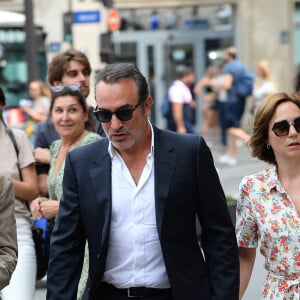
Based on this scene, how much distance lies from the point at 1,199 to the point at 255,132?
4.52 ft

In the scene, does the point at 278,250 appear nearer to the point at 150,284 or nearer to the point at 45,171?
the point at 150,284

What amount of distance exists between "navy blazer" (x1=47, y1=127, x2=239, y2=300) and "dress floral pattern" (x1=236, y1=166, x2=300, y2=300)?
407 millimetres

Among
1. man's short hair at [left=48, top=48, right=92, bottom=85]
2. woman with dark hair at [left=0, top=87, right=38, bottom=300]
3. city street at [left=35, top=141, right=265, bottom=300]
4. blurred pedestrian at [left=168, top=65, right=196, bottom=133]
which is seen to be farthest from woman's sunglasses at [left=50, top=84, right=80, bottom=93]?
blurred pedestrian at [left=168, top=65, right=196, bottom=133]

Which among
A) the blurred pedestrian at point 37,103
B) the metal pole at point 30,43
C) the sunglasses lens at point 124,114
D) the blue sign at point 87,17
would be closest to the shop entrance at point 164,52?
the blue sign at point 87,17

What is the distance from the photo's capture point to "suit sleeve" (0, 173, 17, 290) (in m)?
3.83

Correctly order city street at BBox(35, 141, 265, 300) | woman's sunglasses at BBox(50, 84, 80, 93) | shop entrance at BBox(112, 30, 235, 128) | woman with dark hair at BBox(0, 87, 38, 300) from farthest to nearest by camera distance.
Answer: shop entrance at BBox(112, 30, 235, 128) < city street at BBox(35, 141, 265, 300) < woman's sunglasses at BBox(50, 84, 80, 93) < woman with dark hair at BBox(0, 87, 38, 300)

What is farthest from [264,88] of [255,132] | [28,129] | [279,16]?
[255,132]

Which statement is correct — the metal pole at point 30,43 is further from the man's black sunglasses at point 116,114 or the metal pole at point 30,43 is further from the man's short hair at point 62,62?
the man's black sunglasses at point 116,114

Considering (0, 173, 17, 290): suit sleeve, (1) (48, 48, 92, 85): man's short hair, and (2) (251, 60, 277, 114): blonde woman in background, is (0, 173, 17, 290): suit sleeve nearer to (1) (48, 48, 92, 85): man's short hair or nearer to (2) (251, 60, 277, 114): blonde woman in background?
(1) (48, 48, 92, 85): man's short hair

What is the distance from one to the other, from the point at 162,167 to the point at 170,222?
9.0 inches

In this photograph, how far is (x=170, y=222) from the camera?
12.4ft

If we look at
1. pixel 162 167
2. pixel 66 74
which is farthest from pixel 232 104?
pixel 162 167

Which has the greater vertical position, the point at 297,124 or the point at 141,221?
the point at 297,124

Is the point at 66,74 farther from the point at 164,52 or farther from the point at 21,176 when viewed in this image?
the point at 164,52
